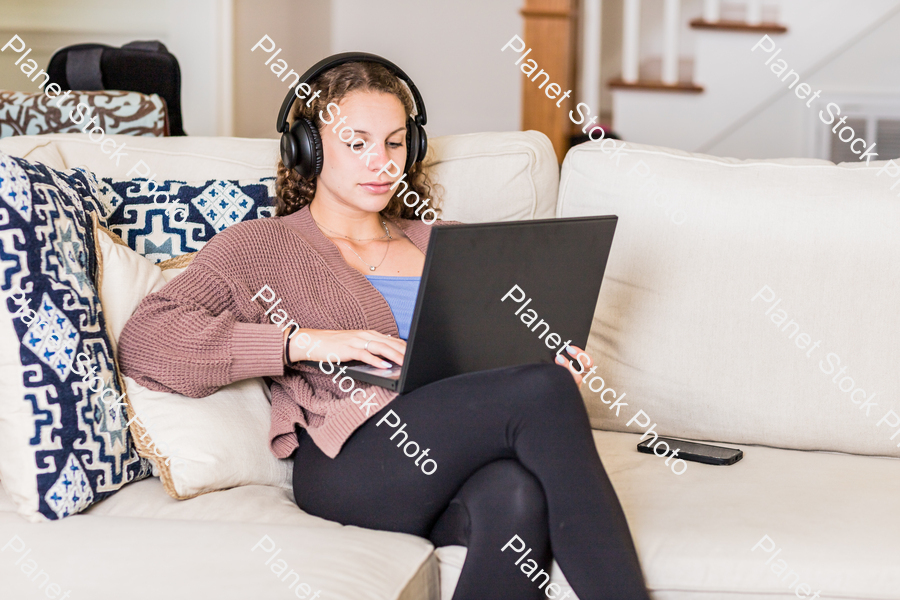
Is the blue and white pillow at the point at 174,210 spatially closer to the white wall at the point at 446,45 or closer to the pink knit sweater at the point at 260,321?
the pink knit sweater at the point at 260,321

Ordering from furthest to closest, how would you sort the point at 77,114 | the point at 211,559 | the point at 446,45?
1. the point at 446,45
2. the point at 77,114
3. the point at 211,559

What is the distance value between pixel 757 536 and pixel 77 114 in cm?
150

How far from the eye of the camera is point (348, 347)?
111 cm

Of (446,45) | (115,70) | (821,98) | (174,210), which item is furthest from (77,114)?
(821,98)

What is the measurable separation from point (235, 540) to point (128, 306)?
1.37 ft

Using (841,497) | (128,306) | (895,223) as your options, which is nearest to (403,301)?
(128,306)

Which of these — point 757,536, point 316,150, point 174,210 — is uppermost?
point 316,150

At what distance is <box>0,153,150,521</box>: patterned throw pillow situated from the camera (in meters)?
1.00

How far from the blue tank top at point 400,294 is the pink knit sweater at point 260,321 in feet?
0.09

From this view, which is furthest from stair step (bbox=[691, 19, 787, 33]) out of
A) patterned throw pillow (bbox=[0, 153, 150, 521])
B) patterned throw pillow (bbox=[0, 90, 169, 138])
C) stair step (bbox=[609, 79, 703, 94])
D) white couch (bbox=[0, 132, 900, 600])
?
patterned throw pillow (bbox=[0, 153, 150, 521])

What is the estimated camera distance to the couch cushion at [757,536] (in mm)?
1024

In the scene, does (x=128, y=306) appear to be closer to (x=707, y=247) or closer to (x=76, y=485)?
(x=76, y=485)

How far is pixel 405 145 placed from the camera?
1.40 m

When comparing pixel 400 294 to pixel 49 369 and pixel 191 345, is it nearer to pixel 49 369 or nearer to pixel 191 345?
pixel 191 345
